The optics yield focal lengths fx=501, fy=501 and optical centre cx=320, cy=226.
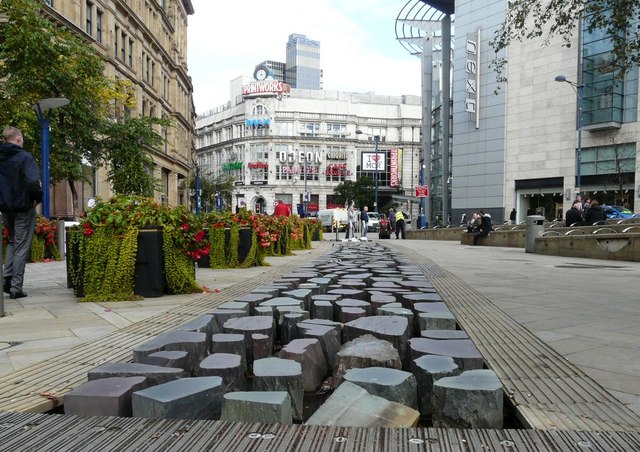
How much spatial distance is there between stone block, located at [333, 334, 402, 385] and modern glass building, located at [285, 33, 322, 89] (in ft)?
610

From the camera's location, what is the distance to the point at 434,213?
2184 inches

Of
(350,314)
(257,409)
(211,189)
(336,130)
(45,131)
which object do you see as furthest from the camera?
(336,130)

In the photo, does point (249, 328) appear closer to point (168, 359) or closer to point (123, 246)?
point (168, 359)

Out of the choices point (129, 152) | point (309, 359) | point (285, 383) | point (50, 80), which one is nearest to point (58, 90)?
point (50, 80)

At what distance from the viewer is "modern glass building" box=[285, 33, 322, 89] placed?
183000 millimetres

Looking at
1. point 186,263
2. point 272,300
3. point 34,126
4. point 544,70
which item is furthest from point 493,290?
point 544,70

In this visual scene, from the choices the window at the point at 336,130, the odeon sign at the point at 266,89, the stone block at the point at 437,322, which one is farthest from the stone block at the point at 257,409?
the odeon sign at the point at 266,89

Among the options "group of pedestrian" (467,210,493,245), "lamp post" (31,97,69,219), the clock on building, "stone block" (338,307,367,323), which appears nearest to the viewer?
"stone block" (338,307,367,323)

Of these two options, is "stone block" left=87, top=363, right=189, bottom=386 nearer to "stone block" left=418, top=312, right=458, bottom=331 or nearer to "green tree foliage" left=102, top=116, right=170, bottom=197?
"stone block" left=418, top=312, right=458, bottom=331

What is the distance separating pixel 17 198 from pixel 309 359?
408 cm

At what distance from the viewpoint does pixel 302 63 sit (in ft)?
603

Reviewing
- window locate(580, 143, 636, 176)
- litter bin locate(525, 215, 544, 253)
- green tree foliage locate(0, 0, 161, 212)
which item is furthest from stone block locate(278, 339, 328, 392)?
window locate(580, 143, 636, 176)

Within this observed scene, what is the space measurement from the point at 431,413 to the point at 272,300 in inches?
87.1

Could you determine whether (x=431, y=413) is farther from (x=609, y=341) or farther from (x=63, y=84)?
(x=63, y=84)
